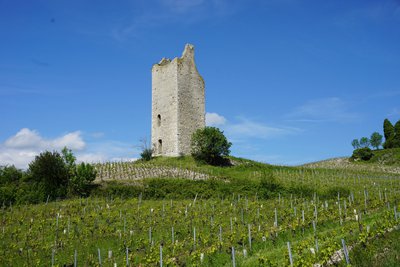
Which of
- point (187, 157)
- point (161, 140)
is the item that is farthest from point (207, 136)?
point (161, 140)

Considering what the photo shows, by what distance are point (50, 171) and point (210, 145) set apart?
52.8ft

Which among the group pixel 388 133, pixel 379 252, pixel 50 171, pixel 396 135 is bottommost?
pixel 379 252

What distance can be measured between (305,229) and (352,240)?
4.66 m

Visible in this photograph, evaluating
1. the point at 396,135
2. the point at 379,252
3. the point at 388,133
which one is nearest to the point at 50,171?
the point at 379,252

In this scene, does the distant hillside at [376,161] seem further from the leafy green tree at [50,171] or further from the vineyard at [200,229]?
the leafy green tree at [50,171]

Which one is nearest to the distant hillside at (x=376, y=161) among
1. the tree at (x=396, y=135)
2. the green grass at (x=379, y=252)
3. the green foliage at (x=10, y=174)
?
the tree at (x=396, y=135)

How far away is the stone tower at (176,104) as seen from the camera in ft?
133

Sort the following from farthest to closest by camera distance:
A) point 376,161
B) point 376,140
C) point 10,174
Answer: point 376,140, point 376,161, point 10,174

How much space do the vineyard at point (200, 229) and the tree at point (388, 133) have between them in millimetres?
43388

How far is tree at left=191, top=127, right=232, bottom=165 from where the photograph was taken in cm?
3862

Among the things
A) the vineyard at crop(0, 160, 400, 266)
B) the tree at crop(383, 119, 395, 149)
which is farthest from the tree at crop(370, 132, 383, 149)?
the vineyard at crop(0, 160, 400, 266)

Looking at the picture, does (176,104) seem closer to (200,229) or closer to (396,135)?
(200,229)

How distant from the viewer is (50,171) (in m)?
28.4

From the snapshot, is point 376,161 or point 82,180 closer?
point 82,180
